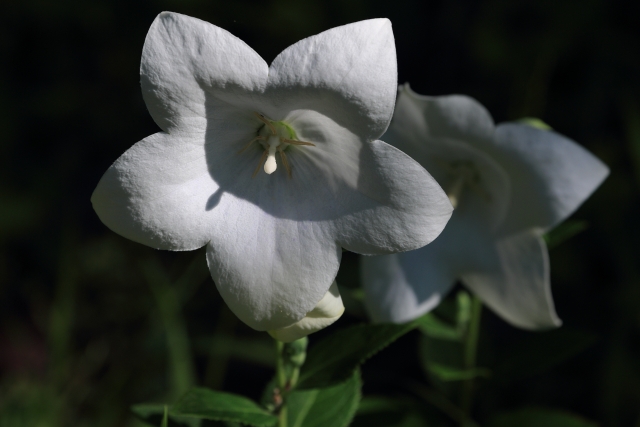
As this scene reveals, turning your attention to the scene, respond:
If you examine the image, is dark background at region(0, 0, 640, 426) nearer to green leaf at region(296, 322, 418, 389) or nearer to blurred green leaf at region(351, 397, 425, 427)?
blurred green leaf at region(351, 397, 425, 427)

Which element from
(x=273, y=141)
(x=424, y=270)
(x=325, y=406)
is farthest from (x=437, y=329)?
(x=273, y=141)

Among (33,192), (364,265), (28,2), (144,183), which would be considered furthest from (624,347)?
(28,2)

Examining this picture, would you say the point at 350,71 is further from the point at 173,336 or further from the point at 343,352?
the point at 173,336

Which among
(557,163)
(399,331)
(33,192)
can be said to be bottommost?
(33,192)

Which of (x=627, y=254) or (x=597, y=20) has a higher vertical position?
(x=597, y=20)

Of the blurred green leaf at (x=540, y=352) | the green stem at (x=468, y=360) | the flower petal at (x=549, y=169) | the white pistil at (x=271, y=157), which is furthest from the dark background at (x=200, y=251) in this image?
the white pistil at (x=271, y=157)

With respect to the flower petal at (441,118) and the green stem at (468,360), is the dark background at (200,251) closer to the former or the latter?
the green stem at (468,360)

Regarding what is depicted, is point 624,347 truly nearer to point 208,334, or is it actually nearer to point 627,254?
point 627,254
